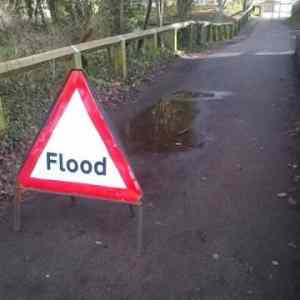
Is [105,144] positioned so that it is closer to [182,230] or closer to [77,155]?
[77,155]

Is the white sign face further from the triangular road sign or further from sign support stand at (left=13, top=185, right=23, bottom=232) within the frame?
sign support stand at (left=13, top=185, right=23, bottom=232)

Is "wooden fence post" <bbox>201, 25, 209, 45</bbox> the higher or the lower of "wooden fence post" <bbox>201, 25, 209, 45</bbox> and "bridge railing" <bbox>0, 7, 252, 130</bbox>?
the lower

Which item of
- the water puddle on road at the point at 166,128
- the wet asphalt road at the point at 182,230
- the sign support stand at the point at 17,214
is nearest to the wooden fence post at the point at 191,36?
the water puddle on road at the point at 166,128

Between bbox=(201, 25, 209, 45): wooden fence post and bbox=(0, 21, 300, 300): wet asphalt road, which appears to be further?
bbox=(201, 25, 209, 45): wooden fence post

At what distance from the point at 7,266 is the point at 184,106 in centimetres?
568

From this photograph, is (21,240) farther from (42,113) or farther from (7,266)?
(42,113)

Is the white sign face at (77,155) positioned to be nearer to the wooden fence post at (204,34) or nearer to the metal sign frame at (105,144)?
the metal sign frame at (105,144)

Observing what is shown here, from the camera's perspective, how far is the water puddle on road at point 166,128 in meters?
6.14

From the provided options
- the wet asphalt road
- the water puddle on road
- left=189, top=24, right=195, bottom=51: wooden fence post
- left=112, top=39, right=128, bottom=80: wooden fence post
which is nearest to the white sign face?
the wet asphalt road

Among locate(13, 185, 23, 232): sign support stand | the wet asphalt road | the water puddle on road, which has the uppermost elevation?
locate(13, 185, 23, 232): sign support stand

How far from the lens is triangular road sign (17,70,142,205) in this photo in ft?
11.1

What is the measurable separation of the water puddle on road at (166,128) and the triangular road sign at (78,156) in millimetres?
2467

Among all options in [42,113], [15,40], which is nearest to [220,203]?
[42,113]

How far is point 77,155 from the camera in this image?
351 cm
